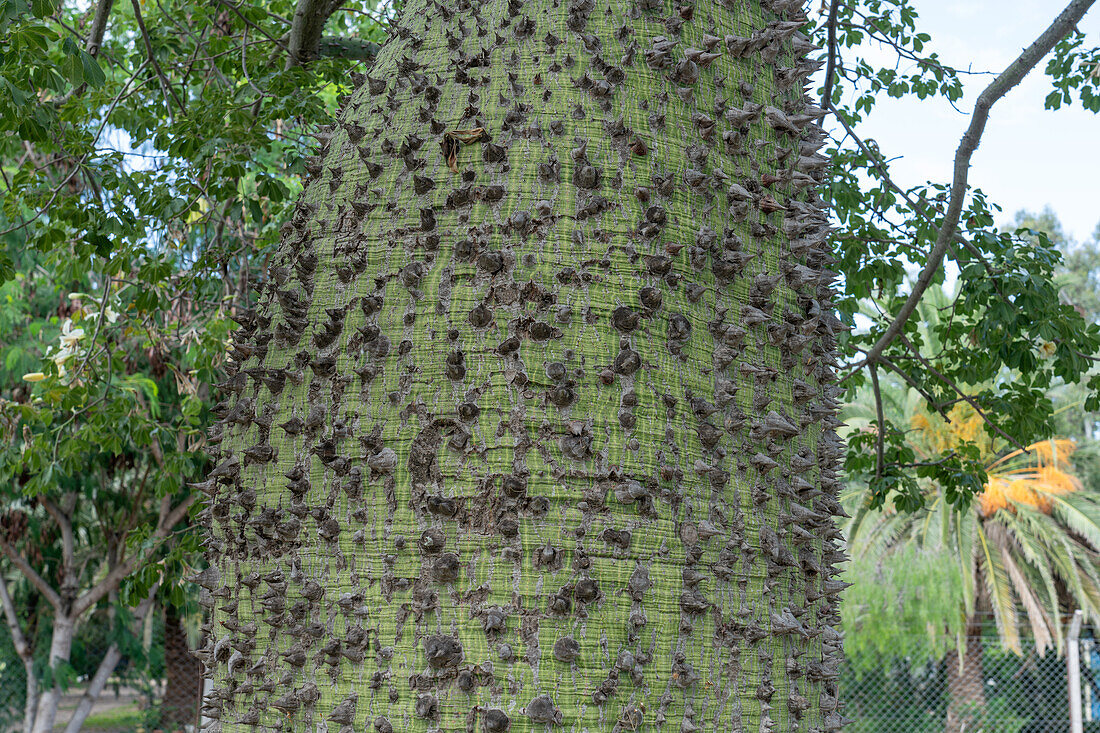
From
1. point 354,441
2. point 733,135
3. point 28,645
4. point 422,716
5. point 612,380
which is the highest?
point 733,135

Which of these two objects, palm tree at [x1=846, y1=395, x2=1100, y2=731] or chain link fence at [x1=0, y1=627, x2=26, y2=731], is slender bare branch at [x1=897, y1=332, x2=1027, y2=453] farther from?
chain link fence at [x1=0, y1=627, x2=26, y2=731]

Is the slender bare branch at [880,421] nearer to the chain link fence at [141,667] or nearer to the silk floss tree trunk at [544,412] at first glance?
the silk floss tree trunk at [544,412]

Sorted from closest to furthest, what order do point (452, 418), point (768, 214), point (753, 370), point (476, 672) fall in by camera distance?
1. point (476, 672)
2. point (452, 418)
3. point (753, 370)
4. point (768, 214)

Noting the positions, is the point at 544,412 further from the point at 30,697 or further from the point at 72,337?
the point at 30,697

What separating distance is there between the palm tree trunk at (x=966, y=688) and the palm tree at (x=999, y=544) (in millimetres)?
15

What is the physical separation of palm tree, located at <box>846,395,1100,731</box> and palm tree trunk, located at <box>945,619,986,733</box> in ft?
0.05

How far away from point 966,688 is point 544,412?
13.9 meters

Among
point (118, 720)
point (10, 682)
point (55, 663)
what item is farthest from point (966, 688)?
point (10, 682)

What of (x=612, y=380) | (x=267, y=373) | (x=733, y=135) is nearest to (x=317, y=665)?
(x=267, y=373)

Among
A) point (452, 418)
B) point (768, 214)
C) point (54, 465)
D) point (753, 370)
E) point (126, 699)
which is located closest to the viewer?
point (452, 418)

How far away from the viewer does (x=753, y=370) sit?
160 centimetres

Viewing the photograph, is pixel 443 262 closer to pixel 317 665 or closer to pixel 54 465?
pixel 317 665

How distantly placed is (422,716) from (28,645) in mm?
10711

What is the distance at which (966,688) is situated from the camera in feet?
43.4
